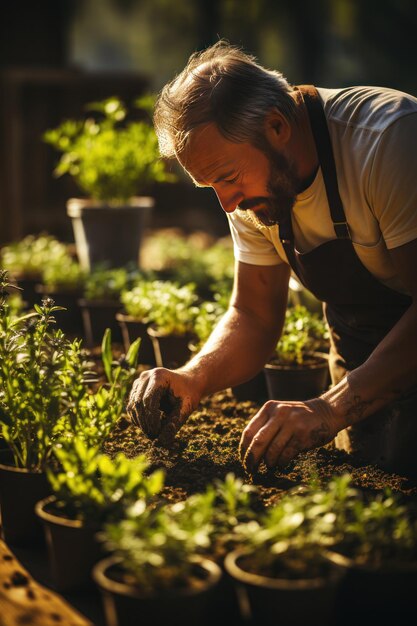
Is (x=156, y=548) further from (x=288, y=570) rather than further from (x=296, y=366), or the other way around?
(x=296, y=366)

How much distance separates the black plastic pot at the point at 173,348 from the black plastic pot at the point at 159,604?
251 centimetres

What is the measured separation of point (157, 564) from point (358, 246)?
159cm

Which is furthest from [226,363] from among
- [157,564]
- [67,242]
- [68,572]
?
[67,242]

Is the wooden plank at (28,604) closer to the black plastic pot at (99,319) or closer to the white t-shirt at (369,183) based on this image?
the white t-shirt at (369,183)

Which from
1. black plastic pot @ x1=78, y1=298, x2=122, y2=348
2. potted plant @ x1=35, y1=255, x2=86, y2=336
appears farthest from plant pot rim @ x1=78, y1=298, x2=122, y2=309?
potted plant @ x1=35, y1=255, x2=86, y2=336

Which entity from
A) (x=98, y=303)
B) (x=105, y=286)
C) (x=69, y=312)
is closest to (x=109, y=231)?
(x=69, y=312)

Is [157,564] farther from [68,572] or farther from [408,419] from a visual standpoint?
[408,419]

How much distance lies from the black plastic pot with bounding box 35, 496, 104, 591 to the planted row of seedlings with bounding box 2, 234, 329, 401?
1705 millimetres

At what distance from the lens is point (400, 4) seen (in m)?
16.2

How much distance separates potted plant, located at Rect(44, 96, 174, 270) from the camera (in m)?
6.20

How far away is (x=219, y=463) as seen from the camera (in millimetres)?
2850

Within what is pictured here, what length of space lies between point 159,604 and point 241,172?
1.49 metres

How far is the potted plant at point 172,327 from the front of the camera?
4.32 m

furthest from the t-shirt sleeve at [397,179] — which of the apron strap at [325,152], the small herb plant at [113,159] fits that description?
the small herb plant at [113,159]
